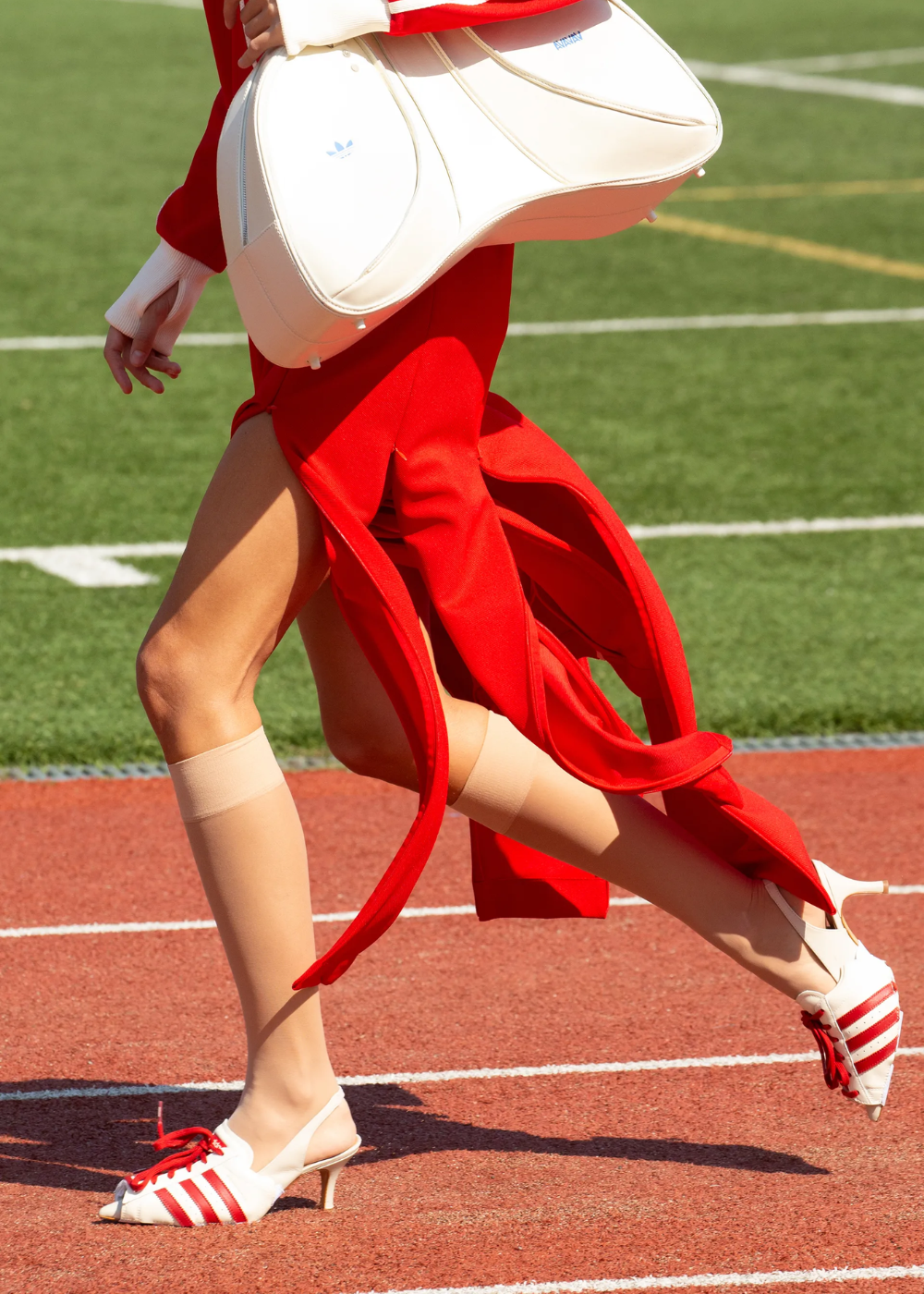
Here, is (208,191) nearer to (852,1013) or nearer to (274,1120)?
(274,1120)

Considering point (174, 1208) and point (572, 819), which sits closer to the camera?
point (174, 1208)

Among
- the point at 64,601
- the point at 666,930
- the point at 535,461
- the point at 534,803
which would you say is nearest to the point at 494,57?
the point at 535,461

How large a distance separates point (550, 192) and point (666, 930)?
194cm

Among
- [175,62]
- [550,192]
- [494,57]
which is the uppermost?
[494,57]

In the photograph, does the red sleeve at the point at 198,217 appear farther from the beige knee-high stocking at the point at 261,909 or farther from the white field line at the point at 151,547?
the white field line at the point at 151,547

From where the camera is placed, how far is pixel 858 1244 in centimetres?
288

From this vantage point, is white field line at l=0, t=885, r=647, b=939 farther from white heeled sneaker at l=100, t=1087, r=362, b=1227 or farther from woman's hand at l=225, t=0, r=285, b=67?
woman's hand at l=225, t=0, r=285, b=67

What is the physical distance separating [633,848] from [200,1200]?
A: 2.59 feet

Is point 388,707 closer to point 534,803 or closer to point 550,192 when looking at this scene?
point 534,803

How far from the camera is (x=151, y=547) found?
7148mm

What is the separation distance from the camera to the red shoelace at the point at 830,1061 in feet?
10.1

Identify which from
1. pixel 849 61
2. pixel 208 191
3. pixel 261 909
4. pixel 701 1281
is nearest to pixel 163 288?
pixel 208 191

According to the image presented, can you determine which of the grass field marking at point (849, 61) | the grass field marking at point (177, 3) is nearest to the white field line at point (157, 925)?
the grass field marking at point (849, 61)

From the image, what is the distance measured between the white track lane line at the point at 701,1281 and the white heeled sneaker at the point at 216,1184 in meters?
0.27
